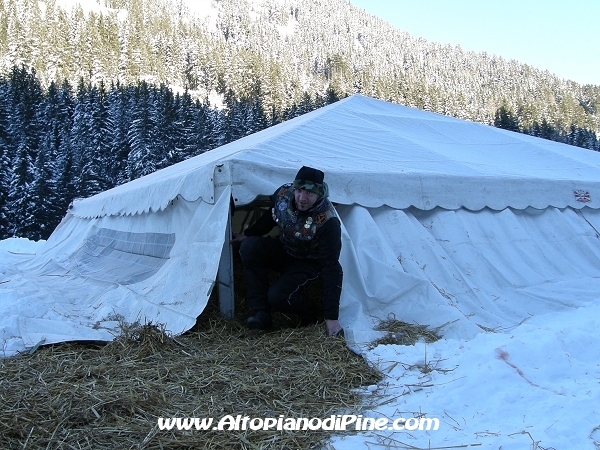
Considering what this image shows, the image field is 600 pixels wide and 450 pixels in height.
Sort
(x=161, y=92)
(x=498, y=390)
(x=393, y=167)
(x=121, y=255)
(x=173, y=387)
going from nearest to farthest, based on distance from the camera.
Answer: (x=498, y=390), (x=173, y=387), (x=393, y=167), (x=121, y=255), (x=161, y=92)

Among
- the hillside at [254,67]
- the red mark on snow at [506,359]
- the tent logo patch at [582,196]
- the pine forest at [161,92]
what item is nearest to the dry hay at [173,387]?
the red mark on snow at [506,359]

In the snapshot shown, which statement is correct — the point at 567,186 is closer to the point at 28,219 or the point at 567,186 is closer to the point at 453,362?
the point at 453,362

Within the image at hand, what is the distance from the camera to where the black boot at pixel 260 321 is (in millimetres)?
3002

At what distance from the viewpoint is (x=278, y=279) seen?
3.17 meters

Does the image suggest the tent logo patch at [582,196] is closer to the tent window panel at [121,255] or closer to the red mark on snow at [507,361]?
the red mark on snow at [507,361]

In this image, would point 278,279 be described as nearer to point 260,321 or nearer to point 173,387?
point 260,321

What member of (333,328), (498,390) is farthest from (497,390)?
(333,328)

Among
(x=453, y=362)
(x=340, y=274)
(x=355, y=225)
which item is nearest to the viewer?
(x=453, y=362)

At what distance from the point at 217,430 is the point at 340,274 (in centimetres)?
131

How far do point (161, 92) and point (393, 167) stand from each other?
43.6 metres

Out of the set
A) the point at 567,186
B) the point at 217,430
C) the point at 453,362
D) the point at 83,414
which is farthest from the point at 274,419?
the point at 567,186

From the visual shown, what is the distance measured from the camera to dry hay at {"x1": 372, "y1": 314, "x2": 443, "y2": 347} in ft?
9.13

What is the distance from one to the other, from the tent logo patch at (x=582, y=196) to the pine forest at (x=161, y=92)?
2669 centimetres

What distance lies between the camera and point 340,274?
2.92 m
